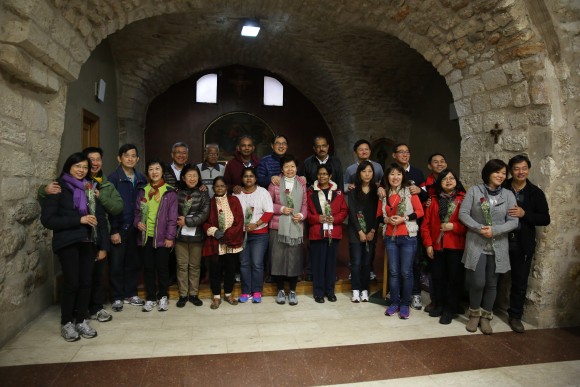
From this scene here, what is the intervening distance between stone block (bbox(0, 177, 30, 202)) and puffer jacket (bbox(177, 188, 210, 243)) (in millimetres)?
1264

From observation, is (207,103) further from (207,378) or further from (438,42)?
(207,378)

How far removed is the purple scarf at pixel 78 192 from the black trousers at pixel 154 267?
0.73 meters

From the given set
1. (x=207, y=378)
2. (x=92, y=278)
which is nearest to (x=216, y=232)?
(x=92, y=278)

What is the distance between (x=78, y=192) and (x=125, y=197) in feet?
2.08

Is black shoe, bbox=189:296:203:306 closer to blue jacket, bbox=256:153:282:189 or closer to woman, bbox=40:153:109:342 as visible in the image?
woman, bbox=40:153:109:342

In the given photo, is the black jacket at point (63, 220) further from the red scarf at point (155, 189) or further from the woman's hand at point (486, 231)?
the woman's hand at point (486, 231)

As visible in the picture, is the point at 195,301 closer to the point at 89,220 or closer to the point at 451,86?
the point at 89,220

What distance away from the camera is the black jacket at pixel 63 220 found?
2979 millimetres

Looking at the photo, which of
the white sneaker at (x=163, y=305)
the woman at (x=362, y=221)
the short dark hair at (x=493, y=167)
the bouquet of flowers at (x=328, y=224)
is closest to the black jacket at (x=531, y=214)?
the short dark hair at (x=493, y=167)

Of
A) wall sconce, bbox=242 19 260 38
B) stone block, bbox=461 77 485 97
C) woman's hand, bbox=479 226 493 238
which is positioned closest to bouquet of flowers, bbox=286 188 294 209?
woman's hand, bbox=479 226 493 238

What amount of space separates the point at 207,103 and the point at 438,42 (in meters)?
5.53

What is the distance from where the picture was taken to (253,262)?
4.07 metres

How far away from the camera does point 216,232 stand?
3.79m

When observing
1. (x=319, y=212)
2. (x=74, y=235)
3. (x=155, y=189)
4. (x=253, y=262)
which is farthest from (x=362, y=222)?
(x=74, y=235)
